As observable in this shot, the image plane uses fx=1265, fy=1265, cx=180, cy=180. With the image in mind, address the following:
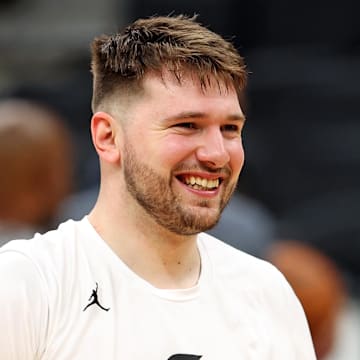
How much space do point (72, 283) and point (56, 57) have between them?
9015mm

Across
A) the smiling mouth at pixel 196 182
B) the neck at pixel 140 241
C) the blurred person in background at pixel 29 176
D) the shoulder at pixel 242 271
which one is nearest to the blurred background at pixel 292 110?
the blurred person in background at pixel 29 176

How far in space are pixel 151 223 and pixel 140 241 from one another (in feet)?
0.18

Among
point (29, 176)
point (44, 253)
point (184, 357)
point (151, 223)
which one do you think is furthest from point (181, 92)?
point (29, 176)

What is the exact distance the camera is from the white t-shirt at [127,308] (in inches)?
116

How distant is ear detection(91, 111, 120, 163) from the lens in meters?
3.20

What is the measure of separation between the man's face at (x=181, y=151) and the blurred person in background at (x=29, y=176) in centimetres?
148

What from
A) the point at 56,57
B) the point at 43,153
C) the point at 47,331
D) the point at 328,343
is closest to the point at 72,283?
the point at 47,331

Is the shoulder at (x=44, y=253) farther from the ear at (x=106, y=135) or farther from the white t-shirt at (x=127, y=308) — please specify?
the ear at (x=106, y=135)

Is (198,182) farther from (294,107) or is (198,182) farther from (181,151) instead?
(294,107)

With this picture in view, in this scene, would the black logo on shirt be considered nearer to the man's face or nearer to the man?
the man

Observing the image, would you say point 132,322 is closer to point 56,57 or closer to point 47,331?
point 47,331

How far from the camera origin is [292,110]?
938 cm

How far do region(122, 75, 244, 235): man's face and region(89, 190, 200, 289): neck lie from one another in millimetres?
52

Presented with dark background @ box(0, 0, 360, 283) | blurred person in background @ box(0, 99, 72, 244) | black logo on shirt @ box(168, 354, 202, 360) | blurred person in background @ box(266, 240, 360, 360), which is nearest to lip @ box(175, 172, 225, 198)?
black logo on shirt @ box(168, 354, 202, 360)
